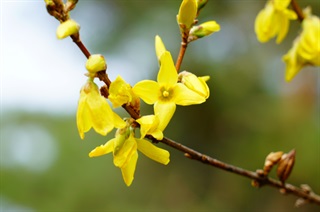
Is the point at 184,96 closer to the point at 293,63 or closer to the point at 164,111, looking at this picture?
the point at 164,111

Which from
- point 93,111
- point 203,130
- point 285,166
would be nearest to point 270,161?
point 285,166

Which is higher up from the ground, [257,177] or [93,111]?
[93,111]

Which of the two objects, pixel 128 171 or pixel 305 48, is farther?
pixel 305 48

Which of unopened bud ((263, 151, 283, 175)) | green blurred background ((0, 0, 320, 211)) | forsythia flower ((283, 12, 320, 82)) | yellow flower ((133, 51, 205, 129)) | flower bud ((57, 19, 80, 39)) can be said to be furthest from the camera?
green blurred background ((0, 0, 320, 211))

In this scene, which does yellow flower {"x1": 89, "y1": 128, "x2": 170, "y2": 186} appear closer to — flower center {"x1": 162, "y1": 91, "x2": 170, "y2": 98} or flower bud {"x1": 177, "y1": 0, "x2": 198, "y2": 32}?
flower center {"x1": 162, "y1": 91, "x2": 170, "y2": 98}

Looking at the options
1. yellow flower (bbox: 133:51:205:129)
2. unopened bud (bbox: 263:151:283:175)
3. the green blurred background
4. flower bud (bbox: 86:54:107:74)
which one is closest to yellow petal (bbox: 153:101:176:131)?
yellow flower (bbox: 133:51:205:129)

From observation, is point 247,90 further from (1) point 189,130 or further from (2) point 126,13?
(2) point 126,13

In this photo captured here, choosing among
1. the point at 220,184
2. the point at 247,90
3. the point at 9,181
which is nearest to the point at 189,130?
the point at 220,184
